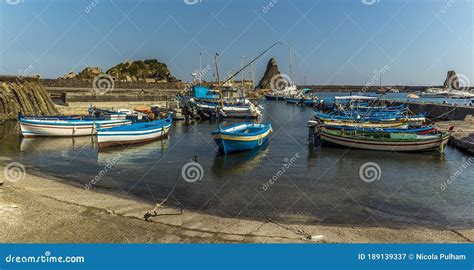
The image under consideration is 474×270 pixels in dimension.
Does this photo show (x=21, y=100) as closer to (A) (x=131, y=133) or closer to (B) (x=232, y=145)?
(A) (x=131, y=133)

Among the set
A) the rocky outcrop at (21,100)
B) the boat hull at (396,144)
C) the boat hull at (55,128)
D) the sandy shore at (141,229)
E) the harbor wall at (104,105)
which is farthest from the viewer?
the harbor wall at (104,105)

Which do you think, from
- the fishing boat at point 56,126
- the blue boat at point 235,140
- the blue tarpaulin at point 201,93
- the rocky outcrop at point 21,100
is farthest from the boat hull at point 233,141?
the blue tarpaulin at point 201,93

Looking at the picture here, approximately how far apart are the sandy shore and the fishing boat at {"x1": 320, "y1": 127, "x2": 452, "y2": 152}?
58.4ft

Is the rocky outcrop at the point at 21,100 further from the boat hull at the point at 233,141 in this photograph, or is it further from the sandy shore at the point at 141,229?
the sandy shore at the point at 141,229

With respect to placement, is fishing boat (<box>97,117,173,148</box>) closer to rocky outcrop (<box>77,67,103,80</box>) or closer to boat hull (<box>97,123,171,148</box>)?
boat hull (<box>97,123,171,148</box>)

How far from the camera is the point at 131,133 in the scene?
30.6 meters

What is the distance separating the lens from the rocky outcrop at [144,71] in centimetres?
12556

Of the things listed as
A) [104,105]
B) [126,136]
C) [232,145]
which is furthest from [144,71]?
[232,145]

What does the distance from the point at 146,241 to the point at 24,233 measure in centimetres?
299

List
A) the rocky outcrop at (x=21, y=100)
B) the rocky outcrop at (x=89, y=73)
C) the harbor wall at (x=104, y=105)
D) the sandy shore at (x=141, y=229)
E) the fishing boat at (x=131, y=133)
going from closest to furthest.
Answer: the sandy shore at (x=141, y=229) → the fishing boat at (x=131, y=133) → the rocky outcrop at (x=21, y=100) → the harbor wall at (x=104, y=105) → the rocky outcrop at (x=89, y=73)

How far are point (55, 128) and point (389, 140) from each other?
26.3 metres

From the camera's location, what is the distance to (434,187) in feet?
62.1

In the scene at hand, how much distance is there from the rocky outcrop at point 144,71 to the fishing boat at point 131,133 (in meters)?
92.5

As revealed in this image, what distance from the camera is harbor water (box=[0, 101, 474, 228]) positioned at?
14.6 m
